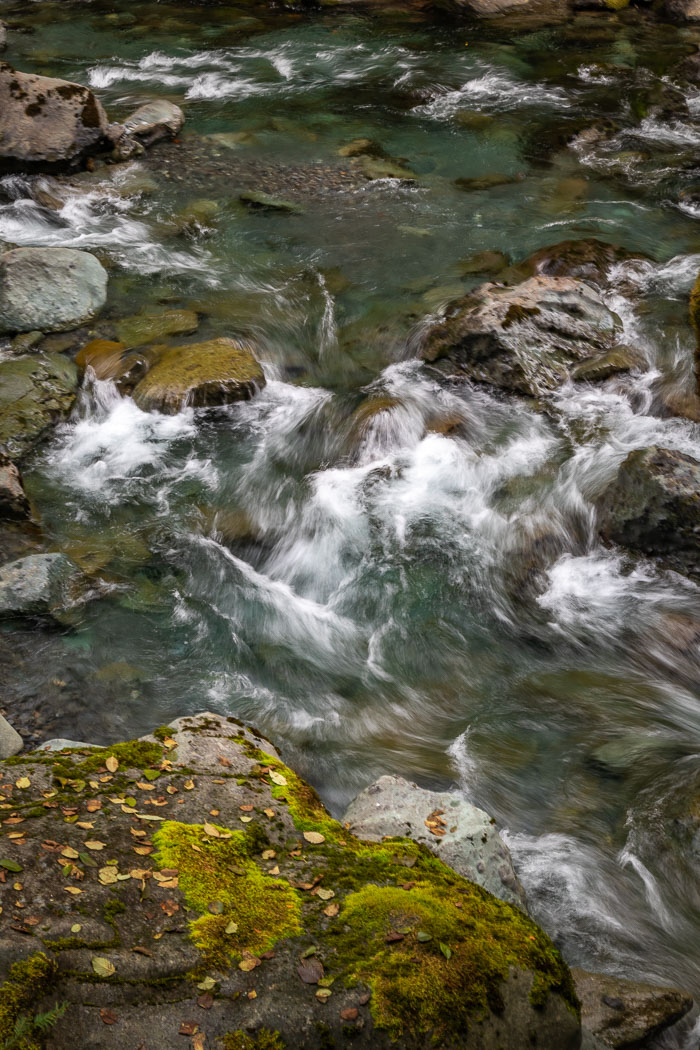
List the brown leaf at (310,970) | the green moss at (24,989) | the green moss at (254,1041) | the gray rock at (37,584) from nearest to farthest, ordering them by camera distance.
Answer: the green moss at (24,989) → the green moss at (254,1041) → the brown leaf at (310,970) → the gray rock at (37,584)

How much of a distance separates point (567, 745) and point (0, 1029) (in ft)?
14.2

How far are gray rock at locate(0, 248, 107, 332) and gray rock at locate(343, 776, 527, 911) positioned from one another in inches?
297

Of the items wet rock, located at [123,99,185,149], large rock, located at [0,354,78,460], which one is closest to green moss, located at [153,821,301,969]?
large rock, located at [0,354,78,460]

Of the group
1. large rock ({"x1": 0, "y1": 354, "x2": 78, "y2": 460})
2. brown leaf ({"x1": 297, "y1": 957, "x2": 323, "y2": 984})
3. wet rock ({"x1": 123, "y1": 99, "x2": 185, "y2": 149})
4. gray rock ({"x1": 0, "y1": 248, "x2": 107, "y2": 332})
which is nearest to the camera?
brown leaf ({"x1": 297, "y1": 957, "x2": 323, "y2": 984})

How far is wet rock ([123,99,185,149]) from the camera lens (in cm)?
1434

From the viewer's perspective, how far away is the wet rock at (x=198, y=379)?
955cm

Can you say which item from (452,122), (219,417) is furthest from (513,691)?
(452,122)

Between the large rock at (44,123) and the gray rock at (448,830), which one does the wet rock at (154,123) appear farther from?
the gray rock at (448,830)

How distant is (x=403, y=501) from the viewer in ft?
28.0

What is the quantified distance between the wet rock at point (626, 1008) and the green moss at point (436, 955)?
0.72 meters

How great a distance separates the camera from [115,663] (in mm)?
6930

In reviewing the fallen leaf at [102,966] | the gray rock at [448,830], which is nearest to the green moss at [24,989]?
the fallen leaf at [102,966]

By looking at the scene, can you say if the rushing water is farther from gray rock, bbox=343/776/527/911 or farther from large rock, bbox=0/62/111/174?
gray rock, bbox=343/776/527/911

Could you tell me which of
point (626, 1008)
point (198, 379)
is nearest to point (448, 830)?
point (626, 1008)
